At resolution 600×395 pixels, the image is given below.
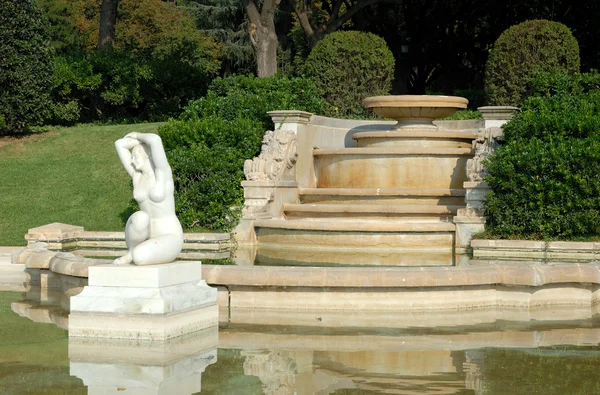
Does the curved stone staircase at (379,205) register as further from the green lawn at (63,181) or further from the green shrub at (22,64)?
the green shrub at (22,64)

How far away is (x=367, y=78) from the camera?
2100cm

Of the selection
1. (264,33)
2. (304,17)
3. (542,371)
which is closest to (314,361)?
(542,371)

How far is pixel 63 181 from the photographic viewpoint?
16.7 m

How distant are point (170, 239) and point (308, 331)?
1.54m

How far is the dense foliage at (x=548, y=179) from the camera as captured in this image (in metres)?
12.4

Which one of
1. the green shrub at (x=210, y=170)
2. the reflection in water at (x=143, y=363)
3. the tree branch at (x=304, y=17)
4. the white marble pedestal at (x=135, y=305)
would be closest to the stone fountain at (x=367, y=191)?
the green shrub at (x=210, y=170)

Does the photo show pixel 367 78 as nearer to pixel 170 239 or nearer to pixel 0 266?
pixel 0 266

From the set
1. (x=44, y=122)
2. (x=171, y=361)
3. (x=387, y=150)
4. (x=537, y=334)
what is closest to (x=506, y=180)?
(x=387, y=150)

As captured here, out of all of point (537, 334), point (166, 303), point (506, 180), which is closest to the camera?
point (166, 303)

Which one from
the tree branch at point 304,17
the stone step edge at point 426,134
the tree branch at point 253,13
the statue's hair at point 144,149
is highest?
the tree branch at point 304,17

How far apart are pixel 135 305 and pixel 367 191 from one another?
7.73m

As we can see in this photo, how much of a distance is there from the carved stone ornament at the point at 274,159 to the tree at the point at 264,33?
6418 mm

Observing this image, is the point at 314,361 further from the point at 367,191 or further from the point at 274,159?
the point at 274,159

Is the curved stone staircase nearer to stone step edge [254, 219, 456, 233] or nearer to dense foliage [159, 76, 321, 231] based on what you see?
stone step edge [254, 219, 456, 233]
